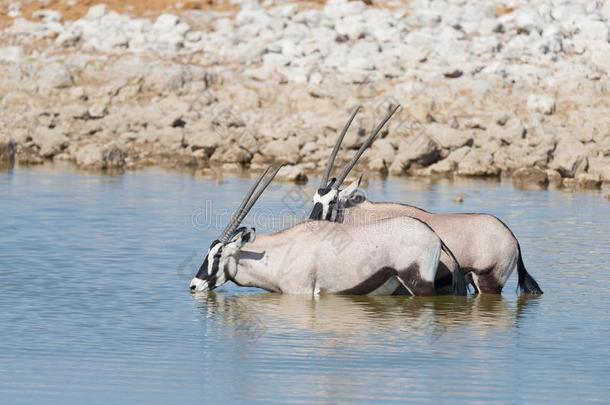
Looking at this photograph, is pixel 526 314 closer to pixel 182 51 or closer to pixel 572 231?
pixel 572 231

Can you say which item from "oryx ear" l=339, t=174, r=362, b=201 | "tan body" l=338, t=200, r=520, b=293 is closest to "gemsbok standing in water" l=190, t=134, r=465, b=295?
"tan body" l=338, t=200, r=520, b=293

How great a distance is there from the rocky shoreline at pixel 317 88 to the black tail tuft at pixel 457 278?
35.2 feet

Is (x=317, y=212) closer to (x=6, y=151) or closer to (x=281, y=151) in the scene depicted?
(x=281, y=151)

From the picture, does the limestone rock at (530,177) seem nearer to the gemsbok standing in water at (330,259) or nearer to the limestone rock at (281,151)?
the limestone rock at (281,151)

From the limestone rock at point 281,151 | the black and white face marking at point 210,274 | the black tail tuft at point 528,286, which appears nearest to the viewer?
the black and white face marking at point 210,274

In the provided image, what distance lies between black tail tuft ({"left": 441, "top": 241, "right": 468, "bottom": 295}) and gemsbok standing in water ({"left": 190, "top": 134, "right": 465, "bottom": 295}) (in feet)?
0.63

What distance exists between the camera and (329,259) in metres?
11.0

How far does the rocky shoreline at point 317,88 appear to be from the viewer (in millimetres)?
24531

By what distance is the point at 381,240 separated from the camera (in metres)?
10.8

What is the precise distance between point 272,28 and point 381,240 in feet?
69.3

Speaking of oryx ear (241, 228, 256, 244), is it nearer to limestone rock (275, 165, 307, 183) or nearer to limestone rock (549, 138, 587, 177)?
limestone rock (275, 165, 307, 183)

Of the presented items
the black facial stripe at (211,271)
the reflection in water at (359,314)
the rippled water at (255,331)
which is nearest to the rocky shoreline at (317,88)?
the rippled water at (255,331)

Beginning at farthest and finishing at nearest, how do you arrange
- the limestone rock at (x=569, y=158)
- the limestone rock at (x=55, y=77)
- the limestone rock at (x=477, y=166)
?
the limestone rock at (x=55, y=77)
the limestone rock at (x=477, y=166)
the limestone rock at (x=569, y=158)

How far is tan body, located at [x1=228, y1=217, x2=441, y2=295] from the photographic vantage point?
1074 centimetres
